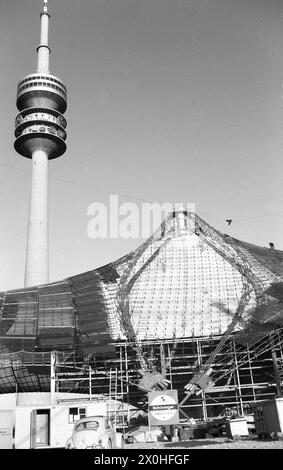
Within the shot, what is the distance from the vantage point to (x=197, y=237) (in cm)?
6303

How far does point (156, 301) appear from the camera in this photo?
5341 cm

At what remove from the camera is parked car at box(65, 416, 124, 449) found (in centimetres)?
1841

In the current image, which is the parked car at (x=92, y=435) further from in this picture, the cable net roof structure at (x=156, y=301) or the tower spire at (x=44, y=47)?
the tower spire at (x=44, y=47)

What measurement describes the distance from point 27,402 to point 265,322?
24.2 m

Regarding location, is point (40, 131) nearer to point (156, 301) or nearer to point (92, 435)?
point (156, 301)

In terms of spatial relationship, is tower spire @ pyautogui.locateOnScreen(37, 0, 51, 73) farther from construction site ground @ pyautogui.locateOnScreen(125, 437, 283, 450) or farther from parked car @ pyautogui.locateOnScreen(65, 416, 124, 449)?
parked car @ pyautogui.locateOnScreen(65, 416, 124, 449)

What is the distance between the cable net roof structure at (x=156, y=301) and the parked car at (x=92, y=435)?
23.9 meters

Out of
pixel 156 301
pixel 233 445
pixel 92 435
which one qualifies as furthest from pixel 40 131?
pixel 92 435

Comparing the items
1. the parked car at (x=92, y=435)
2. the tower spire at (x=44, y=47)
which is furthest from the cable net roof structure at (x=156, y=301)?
the tower spire at (x=44, y=47)

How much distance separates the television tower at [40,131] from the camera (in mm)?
101312

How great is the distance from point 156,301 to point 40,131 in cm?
6544

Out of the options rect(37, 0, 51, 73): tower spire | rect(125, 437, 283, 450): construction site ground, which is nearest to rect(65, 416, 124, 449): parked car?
rect(125, 437, 283, 450): construction site ground
